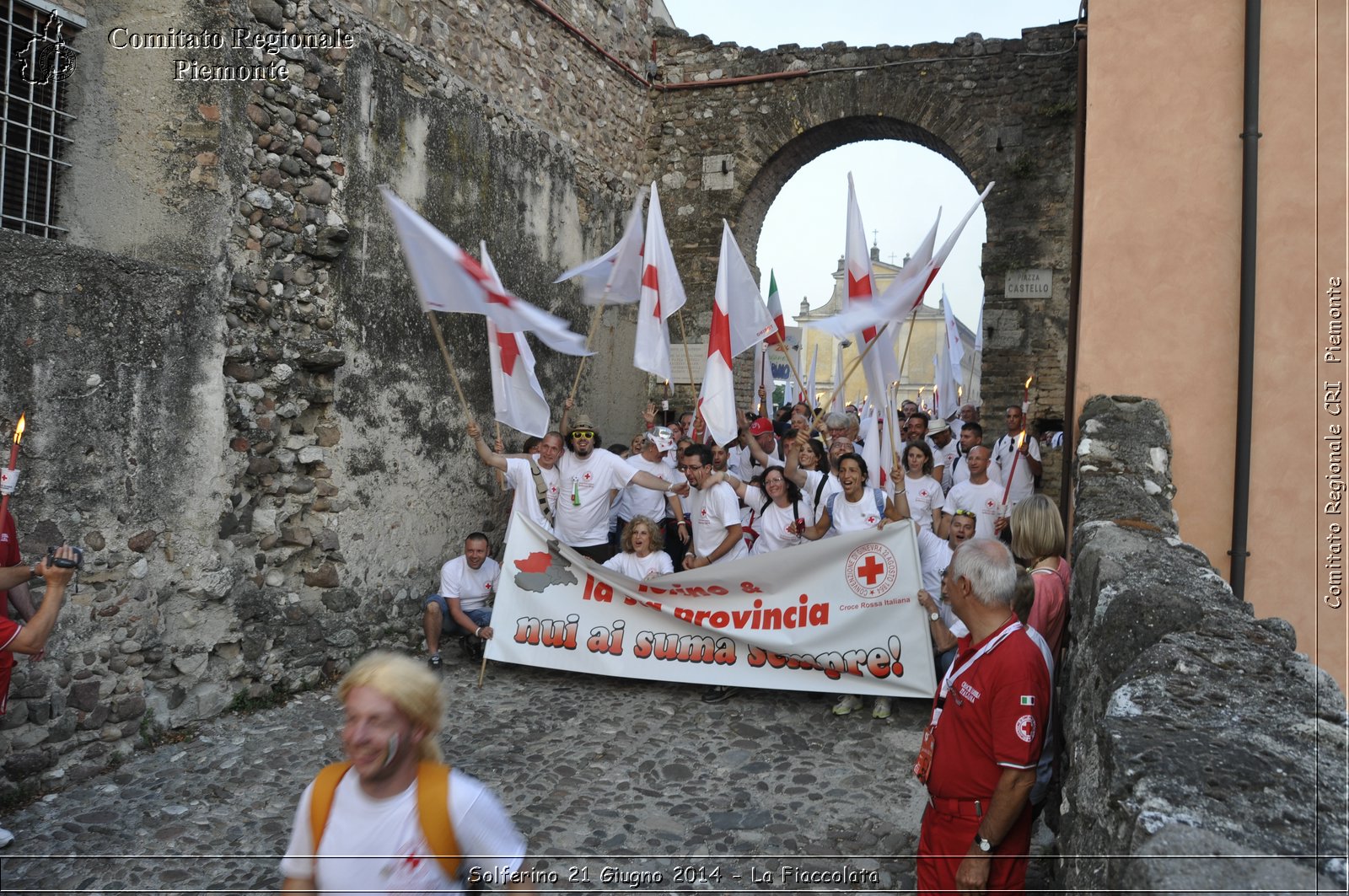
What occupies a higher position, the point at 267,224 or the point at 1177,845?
the point at 267,224

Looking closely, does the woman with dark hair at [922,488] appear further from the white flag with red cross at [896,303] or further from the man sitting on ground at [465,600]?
the man sitting on ground at [465,600]

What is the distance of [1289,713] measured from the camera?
2.36 m

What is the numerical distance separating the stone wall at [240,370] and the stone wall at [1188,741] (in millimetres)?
4682

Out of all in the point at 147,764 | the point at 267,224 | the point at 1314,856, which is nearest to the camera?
the point at 1314,856

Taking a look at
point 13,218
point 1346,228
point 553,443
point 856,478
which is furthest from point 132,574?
point 1346,228

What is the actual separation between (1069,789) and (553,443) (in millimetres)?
5400

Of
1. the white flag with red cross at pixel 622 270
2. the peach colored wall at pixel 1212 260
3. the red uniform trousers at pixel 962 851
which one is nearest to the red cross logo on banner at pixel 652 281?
the white flag with red cross at pixel 622 270

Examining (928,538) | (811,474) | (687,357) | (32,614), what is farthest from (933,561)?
(32,614)

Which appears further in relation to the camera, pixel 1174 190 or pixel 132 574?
pixel 1174 190

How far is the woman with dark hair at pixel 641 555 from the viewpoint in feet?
22.8

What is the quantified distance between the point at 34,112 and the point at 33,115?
2cm

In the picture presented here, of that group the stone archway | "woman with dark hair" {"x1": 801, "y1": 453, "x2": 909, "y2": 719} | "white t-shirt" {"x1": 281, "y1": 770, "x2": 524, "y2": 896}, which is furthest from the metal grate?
the stone archway

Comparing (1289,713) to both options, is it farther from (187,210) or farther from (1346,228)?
(187,210)

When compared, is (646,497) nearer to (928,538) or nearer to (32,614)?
(928,538)
